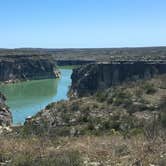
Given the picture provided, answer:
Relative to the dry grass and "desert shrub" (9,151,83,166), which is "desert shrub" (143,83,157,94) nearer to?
the dry grass

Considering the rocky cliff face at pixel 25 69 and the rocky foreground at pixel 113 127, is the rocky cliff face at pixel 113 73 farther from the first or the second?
the rocky cliff face at pixel 25 69

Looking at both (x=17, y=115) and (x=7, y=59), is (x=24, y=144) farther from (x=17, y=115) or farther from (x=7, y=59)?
(x=7, y=59)

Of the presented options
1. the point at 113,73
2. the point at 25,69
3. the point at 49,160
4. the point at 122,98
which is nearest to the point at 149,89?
the point at 122,98

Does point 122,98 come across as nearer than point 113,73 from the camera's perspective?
Yes

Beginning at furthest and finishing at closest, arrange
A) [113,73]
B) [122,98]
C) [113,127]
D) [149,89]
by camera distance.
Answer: [113,73]
[149,89]
[122,98]
[113,127]

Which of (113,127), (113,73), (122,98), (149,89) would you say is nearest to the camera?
(113,127)

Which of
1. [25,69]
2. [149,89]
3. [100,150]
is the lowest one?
[25,69]

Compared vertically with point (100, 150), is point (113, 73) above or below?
below

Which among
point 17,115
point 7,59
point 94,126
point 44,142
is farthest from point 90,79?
point 44,142

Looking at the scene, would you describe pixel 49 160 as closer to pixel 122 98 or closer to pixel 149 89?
pixel 122 98
